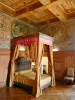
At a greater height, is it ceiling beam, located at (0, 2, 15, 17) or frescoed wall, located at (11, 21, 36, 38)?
ceiling beam, located at (0, 2, 15, 17)

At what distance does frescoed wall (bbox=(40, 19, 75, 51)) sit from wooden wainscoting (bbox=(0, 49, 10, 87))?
9.21 feet

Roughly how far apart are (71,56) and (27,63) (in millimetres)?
2399

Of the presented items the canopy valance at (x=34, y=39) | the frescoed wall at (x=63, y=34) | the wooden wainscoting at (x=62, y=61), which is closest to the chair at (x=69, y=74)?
the wooden wainscoting at (x=62, y=61)

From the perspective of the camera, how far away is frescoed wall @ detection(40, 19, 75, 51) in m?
5.70

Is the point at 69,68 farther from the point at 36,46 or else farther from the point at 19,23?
the point at 19,23

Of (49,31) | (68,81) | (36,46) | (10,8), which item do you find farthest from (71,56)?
(10,8)

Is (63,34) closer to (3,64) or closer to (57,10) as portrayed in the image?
(57,10)

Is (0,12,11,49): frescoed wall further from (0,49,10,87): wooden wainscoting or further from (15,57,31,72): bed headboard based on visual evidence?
(15,57,31,72): bed headboard

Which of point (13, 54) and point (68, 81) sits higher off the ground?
point (13, 54)

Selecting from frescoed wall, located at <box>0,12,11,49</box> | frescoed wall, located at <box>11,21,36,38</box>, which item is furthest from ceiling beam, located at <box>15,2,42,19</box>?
frescoed wall, located at <box>11,21,36,38</box>

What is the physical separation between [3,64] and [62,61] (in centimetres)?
311

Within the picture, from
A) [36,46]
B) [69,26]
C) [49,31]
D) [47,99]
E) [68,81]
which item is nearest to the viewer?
[47,99]

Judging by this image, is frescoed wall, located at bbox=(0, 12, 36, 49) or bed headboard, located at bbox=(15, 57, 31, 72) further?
bed headboard, located at bbox=(15, 57, 31, 72)

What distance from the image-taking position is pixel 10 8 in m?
4.81
